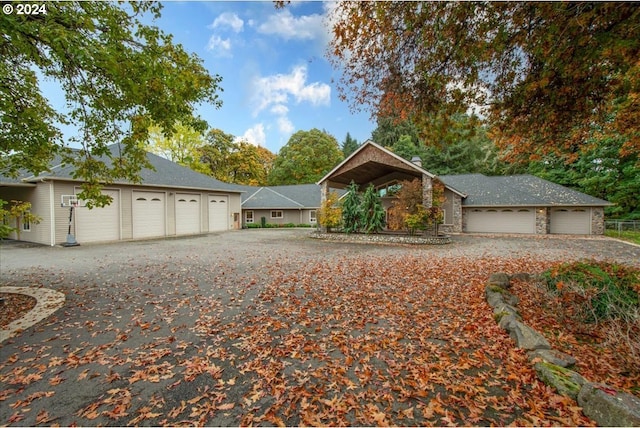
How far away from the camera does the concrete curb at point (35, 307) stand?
4261 mm

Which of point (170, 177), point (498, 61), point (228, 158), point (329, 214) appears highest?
point (228, 158)

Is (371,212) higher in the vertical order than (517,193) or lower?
lower

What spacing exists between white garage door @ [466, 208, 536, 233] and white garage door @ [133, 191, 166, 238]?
73.6ft

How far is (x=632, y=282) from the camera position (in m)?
4.27

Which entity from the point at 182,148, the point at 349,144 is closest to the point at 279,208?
the point at 182,148

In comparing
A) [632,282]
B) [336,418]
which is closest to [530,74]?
[632,282]

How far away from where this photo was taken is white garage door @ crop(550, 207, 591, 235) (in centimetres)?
1834

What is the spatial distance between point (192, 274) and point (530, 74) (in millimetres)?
9300

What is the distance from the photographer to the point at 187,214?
64.4 feet

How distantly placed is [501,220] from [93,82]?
23725 millimetres

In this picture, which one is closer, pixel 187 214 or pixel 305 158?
pixel 187 214

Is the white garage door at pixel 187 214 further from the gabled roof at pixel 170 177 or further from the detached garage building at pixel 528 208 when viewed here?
the detached garage building at pixel 528 208

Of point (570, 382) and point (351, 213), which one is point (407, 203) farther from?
point (570, 382)

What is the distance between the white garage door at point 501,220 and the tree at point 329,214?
1122cm
